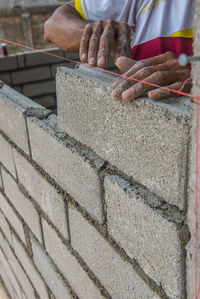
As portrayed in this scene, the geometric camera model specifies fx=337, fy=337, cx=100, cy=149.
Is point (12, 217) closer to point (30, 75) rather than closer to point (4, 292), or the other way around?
point (4, 292)

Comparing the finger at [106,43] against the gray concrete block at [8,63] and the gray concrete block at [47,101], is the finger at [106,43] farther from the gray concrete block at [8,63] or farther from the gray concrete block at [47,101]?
the gray concrete block at [47,101]

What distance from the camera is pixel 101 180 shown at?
50.3 inches

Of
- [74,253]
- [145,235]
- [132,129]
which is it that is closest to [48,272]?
[74,253]

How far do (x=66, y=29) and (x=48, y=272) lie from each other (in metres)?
1.49

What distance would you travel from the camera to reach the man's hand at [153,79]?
102cm

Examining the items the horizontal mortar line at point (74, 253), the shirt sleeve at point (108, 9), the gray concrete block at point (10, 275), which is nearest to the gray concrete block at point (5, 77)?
the gray concrete block at point (10, 275)

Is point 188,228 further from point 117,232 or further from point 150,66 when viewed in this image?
point 150,66

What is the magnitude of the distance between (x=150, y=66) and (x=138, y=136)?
231 mm

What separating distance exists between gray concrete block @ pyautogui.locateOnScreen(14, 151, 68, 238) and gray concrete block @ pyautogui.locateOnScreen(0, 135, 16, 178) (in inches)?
4.4

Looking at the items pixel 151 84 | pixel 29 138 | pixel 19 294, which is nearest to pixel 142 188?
pixel 151 84

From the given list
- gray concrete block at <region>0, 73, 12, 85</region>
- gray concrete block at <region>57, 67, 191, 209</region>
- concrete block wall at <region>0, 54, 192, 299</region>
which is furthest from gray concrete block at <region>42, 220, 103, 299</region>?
gray concrete block at <region>0, 73, 12, 85</region>

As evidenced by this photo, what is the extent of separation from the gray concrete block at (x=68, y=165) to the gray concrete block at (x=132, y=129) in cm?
7

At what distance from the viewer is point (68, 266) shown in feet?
5.99

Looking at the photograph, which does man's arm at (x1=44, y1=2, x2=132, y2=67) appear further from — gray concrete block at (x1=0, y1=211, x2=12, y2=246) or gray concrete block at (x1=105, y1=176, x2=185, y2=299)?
gray concrete block at (x1=0, y1=211, x2=12, y2=246)
